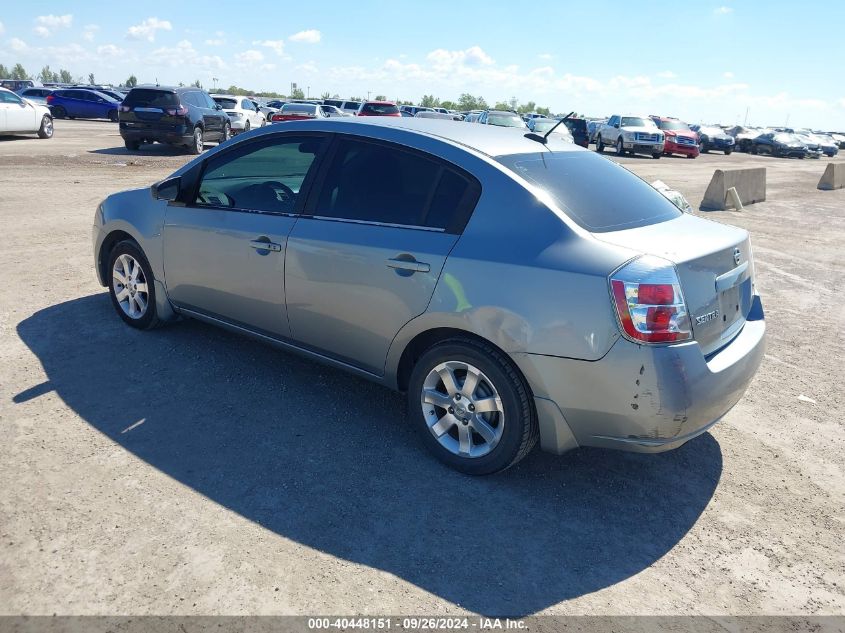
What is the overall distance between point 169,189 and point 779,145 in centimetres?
5179

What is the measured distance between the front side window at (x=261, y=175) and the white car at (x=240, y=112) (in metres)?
22.1

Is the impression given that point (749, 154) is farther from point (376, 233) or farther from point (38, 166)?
point (376, 233)

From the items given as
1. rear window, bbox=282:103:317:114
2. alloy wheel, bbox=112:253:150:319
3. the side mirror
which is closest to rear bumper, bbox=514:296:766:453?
the side mirror

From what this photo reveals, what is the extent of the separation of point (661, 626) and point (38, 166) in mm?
16554

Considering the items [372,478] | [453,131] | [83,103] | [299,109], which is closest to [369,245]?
[453,131]

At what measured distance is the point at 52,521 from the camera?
306 centimetres

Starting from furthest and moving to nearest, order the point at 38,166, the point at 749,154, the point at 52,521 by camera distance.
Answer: the point at 749,154 → the point at 38,166 → the point at 52,521

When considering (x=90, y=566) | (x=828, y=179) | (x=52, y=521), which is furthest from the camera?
(x=828, y=179)

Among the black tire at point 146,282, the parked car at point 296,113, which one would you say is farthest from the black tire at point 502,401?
the parked car at point 296,113

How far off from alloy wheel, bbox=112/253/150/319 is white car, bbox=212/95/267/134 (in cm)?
2140

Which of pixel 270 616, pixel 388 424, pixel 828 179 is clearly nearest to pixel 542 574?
pixel 270 616

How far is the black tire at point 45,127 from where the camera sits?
2183cm

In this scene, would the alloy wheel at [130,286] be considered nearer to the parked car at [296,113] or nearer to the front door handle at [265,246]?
the front door handle at [265,246]

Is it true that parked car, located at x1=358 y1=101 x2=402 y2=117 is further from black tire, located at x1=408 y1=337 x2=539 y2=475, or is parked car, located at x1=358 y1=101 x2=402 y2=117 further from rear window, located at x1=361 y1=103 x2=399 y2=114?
black tire, located at x1=408 y1=337 x2=539 y2=475
